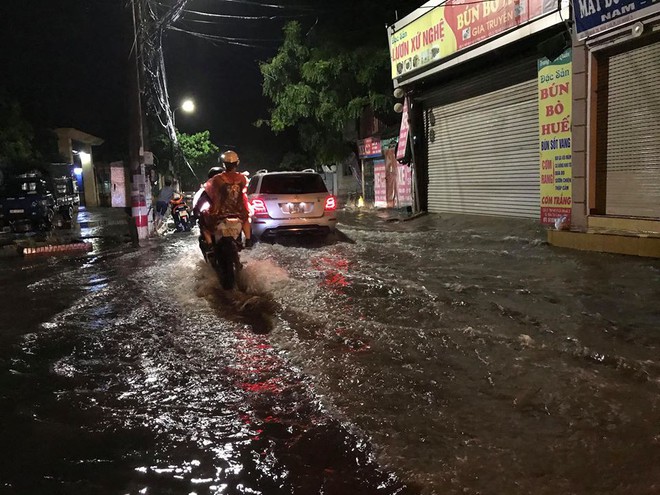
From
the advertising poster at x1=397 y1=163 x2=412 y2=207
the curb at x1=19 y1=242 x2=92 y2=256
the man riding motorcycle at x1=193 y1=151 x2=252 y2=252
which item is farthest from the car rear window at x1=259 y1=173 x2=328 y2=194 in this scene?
the advertising poster at x1=397 y1=163 x2=412 y2=207

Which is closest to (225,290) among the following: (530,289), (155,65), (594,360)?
(530,289)

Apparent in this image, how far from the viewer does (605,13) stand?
9.27 metres

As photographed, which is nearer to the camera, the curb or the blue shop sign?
the blue shop sign

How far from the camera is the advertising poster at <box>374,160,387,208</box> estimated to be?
71.2 ft

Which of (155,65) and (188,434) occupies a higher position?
(155,65)

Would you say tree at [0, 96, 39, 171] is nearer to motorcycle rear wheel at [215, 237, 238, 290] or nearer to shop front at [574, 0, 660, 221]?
motorcycle rear wheel at [215, 237, 238, 290]

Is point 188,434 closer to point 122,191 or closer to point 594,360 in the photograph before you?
point 594,360

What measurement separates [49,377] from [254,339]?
1.83m

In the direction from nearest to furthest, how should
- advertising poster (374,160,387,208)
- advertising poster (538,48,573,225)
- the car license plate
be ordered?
1. the car license plate
2. advertising poster (538,48,573,225)
3. advertising poster (374,160,387,208)

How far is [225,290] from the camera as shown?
7.89 m

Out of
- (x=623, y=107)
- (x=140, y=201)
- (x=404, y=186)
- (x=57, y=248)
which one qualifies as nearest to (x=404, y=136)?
(x=404, y=186)

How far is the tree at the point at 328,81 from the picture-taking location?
1950 cm

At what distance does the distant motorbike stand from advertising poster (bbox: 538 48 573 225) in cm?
996

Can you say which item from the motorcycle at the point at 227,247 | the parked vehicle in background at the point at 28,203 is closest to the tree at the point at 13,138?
the parked vehicle in background at the point at 28,203
